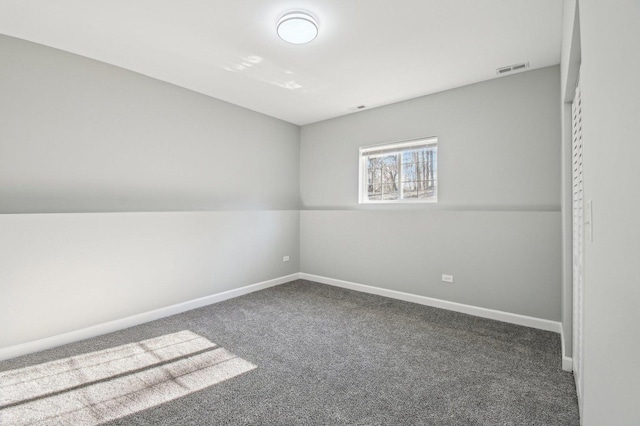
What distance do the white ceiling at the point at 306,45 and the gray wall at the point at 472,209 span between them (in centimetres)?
40

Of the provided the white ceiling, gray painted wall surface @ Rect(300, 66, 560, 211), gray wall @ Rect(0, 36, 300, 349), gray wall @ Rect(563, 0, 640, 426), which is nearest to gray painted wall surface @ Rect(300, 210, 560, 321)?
gray painted wall surface @ Rect(300, 66, 560, 211)

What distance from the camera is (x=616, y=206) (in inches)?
23.8

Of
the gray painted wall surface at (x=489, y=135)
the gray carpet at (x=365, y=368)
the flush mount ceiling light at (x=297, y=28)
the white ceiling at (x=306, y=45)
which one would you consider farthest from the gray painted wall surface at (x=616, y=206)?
the gray painted wall surface at (x=489, y=135)

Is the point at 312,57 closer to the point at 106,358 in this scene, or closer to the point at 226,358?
the point at 226,358

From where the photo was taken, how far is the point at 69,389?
83.0 inches

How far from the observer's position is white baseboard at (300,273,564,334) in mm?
3133

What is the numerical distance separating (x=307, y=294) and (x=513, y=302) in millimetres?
2554

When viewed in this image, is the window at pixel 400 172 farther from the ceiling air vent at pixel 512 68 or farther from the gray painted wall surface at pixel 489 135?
the ceiling air vent at pixel 512 68

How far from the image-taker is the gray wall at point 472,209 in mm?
3182

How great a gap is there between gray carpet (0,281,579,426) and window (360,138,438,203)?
5.15 ft

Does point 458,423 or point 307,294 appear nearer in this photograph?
point 458,423

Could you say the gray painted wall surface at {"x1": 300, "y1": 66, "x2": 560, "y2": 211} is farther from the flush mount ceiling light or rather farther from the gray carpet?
the flush mount ceiling light

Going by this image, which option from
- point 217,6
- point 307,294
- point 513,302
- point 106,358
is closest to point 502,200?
point 513,302

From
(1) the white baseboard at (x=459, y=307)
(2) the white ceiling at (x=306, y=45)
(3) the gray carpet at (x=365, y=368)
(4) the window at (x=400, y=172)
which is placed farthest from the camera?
(4) the window at (x=400, y=172)
